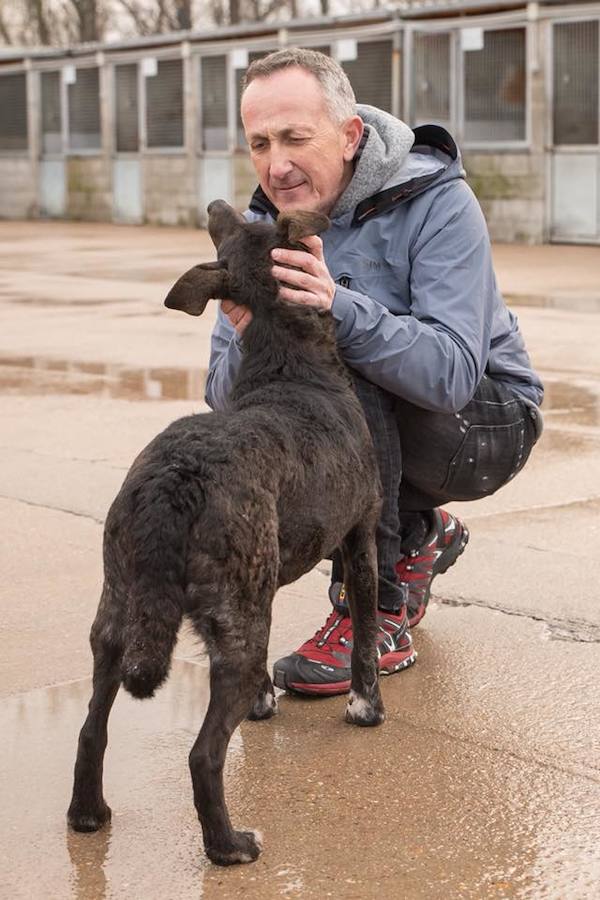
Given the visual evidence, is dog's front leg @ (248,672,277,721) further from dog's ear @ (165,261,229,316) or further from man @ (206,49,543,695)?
dog's ear @ (165,261,229,316)

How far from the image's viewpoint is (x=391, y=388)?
412cm

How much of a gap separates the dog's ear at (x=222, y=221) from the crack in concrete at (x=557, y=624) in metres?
Result: 1.64

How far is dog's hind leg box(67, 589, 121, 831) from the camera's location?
3.23m

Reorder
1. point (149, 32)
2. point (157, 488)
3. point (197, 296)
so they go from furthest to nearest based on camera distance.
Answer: point (149, 32) < point (197, 296) < point (157, 488)

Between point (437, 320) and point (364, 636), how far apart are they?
896 millimetres

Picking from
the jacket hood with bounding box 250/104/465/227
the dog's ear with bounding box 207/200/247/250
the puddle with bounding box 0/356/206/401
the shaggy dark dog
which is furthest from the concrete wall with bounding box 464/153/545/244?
the shaggy dark dog

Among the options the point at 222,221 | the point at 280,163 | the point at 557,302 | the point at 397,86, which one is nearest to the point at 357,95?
the point at 397,86

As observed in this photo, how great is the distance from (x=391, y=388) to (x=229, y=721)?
1294 mm

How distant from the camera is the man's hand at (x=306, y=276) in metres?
3.71

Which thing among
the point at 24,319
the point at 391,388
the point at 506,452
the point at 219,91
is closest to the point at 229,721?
the point at 391,388

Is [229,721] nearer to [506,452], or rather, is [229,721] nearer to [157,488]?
[157,488]

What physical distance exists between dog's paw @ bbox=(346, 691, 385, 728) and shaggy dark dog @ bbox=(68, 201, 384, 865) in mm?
475

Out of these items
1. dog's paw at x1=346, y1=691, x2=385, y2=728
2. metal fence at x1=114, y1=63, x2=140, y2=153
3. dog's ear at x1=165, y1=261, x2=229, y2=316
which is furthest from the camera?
metal fence at x1=114, y1=63, x2=140, y2=153

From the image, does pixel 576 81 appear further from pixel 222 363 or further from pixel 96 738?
pixel 96 738
